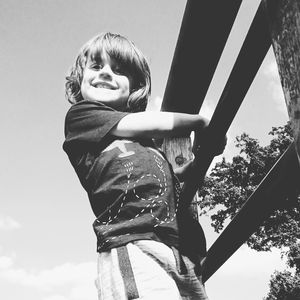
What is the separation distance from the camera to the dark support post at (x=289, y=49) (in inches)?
23.8

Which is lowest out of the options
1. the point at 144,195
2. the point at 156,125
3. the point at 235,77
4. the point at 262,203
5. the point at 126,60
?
the point at 262,203

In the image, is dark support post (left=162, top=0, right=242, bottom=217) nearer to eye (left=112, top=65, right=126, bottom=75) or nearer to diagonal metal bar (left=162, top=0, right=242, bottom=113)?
diagonal metal bar (left=162, top=0, right=242, bottom=113)

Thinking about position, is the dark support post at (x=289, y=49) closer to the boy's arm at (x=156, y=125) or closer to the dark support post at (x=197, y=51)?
the dark support post at (x=197, y=51)

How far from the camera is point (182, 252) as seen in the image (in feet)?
3.34

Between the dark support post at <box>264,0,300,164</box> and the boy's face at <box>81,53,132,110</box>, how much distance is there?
811mm

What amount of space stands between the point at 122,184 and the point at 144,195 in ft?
0.24

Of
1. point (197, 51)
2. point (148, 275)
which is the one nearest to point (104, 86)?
point (197, 51)

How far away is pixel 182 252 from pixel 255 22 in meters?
0.60

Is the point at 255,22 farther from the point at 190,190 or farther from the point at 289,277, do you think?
the point at 289,277

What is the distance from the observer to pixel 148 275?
950mm

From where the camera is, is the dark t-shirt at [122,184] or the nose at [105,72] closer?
the dark t-shirt at [122,184]

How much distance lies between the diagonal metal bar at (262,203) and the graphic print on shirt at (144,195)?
0.22 m

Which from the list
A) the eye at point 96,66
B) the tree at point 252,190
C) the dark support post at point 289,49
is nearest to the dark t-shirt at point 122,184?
the eye at point 96,66

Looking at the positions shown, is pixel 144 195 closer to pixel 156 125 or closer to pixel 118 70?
pixel 156 125
